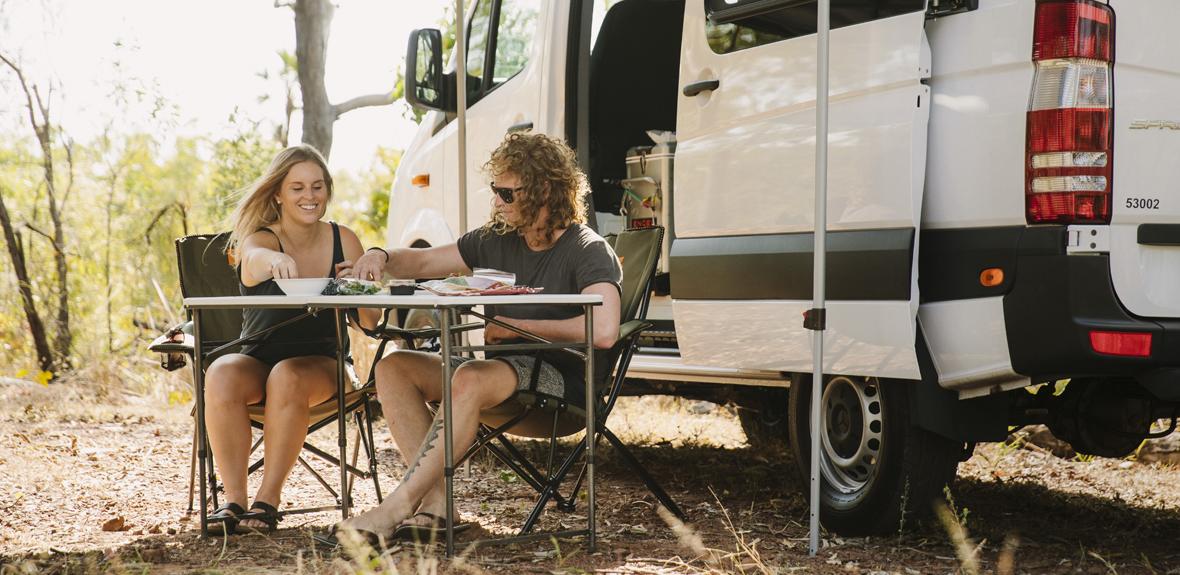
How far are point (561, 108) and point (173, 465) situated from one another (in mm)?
2413

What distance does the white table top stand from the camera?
3.01 m

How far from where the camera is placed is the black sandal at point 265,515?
11.9ft

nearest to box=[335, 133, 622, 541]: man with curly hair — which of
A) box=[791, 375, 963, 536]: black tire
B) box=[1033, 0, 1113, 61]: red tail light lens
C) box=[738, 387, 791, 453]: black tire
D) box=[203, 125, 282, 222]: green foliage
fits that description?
box=[791, 375, 963, 536]: black tire

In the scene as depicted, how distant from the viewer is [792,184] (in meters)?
3.54

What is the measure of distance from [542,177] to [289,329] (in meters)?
1.01

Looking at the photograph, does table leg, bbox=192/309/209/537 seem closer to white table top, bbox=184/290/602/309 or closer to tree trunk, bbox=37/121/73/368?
white table top, bbox=184/290/602/309

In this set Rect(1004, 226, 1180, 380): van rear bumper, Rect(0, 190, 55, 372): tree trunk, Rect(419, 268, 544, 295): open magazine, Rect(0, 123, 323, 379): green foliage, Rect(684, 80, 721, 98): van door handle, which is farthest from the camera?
Rect(0, 123, 323, 379): green foliage

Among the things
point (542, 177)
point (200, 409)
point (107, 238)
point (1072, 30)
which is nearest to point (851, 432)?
point (542, 177)

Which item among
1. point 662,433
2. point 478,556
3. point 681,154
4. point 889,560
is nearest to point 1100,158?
point 889,560

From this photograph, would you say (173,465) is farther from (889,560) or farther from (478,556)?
(889,560)

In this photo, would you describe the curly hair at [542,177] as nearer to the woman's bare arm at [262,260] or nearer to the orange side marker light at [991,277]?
the woman's bare arm at [262,260]

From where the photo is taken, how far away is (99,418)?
7.00 metres

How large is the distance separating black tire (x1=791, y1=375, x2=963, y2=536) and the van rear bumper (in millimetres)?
581

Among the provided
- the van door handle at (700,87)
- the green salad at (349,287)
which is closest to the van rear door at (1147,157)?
the van door handle at (700,87)
